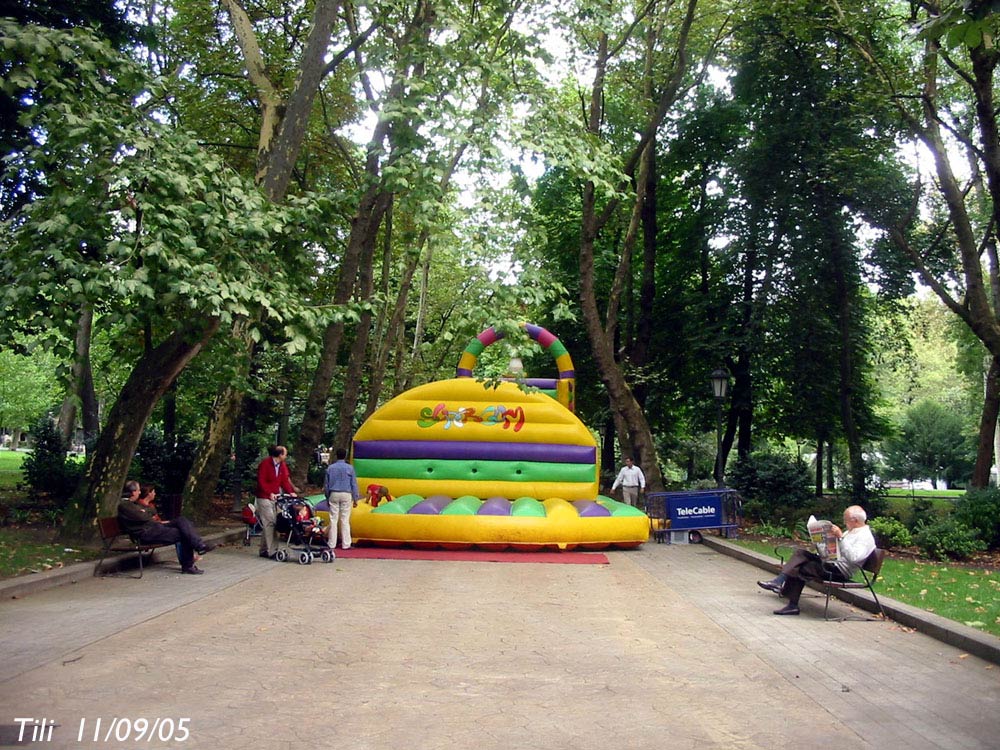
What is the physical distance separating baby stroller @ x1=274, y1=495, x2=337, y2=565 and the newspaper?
25.9 ft

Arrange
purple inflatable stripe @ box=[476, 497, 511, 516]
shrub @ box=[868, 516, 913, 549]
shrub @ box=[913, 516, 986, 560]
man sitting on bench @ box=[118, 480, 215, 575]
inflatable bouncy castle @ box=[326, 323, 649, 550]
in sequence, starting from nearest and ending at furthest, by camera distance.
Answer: man sitting on bench @ box=[118, 480, 215, 575], shrub @ box=[913, 516, 986, 560], purple inflatable stripe @ box=[476, 497, 511, 516], shrub @ box=[868, 516, 913, 549], inflatable bouncy castle @ box=[326, 323, 649, 550]

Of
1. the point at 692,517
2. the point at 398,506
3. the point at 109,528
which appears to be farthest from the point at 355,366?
the point at 109,528

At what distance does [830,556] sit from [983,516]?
9.76 metres

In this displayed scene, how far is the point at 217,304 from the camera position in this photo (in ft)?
35.8

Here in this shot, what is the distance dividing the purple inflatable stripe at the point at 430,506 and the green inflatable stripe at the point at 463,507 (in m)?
0.12

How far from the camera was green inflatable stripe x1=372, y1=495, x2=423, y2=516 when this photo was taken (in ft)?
55.7

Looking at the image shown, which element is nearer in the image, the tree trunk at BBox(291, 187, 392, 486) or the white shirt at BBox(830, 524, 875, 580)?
the white shirt at BBox(830, 524, 875, 580)

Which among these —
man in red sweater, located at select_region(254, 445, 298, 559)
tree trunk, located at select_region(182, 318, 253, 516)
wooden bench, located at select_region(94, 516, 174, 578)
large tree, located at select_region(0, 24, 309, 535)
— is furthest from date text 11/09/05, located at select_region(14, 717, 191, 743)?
tree trunk, located at select_region(182, 318, 253, 516)

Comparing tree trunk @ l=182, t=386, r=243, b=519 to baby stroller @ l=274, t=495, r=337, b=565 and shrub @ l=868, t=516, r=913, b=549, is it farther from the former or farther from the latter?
shrub @ l=868, t=516, r=913, b=549

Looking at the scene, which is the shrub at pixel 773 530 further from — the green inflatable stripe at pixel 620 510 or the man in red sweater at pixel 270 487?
the man in red sweater at pixel 270 487

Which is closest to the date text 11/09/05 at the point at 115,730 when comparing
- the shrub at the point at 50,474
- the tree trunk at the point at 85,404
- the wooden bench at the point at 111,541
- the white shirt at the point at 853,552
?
the wooden bench at the point at 111,541

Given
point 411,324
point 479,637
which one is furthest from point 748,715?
point 411,324

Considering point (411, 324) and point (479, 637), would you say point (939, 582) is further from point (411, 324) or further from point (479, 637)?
point (411, 324)

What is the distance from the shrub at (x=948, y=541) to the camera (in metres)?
16.6
